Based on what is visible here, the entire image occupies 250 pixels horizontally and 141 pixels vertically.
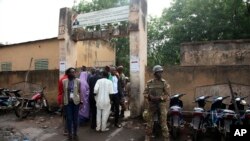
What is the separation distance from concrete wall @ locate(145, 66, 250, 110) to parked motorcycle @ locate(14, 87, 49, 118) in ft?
14.9

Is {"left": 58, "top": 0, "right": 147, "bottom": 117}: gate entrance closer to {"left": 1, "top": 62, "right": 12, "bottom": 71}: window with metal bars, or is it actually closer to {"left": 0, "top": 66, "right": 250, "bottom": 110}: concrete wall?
{"left": 0, "top": 66, "right": 250, "bottom": 110}: concrete wall

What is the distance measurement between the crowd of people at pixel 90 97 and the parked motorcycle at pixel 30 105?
2406 millimetres

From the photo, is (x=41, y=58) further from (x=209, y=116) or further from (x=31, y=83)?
(x=209, y=116)

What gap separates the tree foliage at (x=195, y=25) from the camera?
19844mm

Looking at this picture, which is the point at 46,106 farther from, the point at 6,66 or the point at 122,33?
the point at 6,66

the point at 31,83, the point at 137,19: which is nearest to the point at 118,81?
the point at 137,19

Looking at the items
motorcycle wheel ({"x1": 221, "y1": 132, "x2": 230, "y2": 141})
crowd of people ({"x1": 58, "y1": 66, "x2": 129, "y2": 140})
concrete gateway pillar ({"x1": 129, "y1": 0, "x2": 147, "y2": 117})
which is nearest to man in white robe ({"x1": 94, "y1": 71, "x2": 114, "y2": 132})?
crowd of people ({"x1": 58, "y1": 66, "x2": 129, "y2": 140})

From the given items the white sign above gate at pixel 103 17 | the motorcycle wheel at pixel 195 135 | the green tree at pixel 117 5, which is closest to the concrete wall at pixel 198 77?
the motorcycle wheel at pixel 195 135

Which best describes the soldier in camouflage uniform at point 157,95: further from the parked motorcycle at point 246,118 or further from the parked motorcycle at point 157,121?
the parked motorcycle at point 246,118

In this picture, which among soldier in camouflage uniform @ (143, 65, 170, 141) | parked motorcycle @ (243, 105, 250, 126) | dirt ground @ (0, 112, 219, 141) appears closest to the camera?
parked motorcycle @ (243, 105, 250, 126)

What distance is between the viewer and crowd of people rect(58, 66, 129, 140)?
7.42m

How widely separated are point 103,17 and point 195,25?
1265 centimetres

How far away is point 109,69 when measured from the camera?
8.43 metres

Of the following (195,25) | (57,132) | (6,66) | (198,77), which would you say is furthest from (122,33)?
(195,25)
